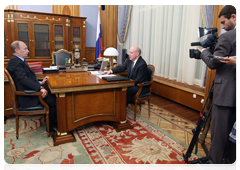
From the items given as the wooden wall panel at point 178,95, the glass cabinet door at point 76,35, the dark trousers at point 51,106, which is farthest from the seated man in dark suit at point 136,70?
the glass cabinet door at point 76,35

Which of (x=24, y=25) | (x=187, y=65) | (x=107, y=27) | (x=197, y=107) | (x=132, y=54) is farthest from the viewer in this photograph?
(x=107, y=27)

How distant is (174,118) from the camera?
327 cm

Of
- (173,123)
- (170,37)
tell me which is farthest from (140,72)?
(170,37)

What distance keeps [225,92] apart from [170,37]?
3207mm

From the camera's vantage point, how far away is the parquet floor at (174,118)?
2.67 metres

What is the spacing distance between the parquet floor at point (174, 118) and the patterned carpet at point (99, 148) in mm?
30

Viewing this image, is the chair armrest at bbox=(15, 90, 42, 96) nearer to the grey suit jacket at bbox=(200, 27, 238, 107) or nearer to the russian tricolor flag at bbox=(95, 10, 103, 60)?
the grey suit jacket at bbox=(200, 27, 238, 107)

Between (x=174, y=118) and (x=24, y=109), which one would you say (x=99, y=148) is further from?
(x=174, y=118)

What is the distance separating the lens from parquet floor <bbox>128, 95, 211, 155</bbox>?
8.76ft

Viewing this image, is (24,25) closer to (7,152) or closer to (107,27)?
(107,27)

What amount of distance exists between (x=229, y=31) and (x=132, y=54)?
6.05 feet

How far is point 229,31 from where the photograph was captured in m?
1.50

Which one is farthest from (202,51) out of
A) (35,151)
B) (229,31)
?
(35,151)

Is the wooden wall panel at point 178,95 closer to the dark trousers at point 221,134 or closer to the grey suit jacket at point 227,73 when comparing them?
the dark trousers at point 221,134
